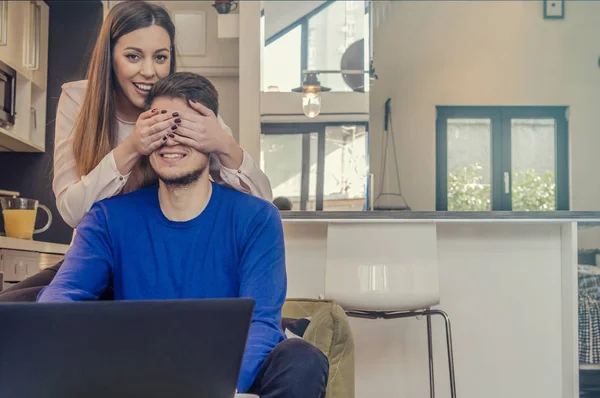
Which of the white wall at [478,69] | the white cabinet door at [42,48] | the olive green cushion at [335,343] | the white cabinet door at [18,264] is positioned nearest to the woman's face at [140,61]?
the olive green cushion at [335,343]

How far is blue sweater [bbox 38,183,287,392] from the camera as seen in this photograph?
53.4 inches

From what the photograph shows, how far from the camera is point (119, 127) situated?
163 cm

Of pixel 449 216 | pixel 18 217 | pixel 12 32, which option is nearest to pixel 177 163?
pixel 449 216

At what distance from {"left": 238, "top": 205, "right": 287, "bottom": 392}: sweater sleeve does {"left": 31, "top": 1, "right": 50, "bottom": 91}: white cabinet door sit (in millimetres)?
3098

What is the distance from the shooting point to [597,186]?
8.02 m

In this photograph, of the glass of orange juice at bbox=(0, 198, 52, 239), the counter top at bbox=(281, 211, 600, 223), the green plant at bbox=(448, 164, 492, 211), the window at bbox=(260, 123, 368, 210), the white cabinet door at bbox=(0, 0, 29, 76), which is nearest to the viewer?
the counter top at bbox=(281, 211, 600, 223)

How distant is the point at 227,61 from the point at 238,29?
1.59 feet

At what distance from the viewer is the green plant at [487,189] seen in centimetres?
792

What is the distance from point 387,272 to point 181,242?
146 cm

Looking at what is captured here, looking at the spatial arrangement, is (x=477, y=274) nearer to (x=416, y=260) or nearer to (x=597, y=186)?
(x=416, y=260)

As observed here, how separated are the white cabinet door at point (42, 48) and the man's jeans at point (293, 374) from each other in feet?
10.9

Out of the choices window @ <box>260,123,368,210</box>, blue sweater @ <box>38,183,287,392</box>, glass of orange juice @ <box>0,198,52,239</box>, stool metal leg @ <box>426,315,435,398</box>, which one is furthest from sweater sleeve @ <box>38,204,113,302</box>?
window @ <box>260,123,368,210</box>

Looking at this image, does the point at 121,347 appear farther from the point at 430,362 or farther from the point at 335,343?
the point at 430,362

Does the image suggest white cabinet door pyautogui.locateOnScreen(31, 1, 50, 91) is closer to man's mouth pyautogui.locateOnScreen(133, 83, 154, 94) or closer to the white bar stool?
the white bar stool
